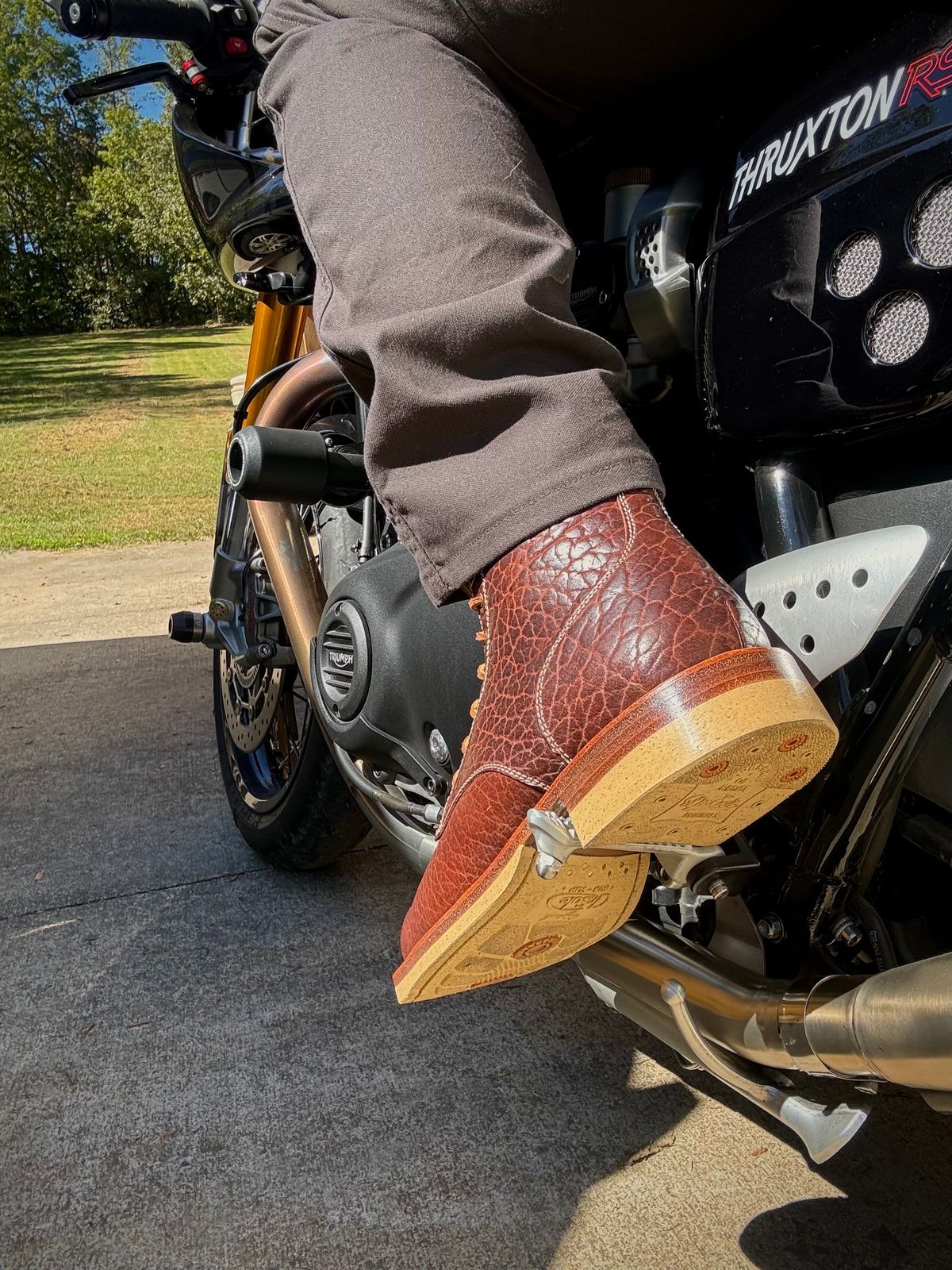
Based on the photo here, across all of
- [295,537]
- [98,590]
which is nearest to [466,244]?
[295,537]

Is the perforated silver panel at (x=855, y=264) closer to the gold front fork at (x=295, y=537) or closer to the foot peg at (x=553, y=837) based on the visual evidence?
the foot peg at (x=553, y=837)

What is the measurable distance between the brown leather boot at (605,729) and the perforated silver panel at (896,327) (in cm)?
21

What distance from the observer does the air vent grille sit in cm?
145

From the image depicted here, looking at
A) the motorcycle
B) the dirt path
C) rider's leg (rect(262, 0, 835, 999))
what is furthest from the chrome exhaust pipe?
the dirt path

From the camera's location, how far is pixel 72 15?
1.39 meters

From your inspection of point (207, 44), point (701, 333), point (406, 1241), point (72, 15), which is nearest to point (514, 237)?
point (701, 333)

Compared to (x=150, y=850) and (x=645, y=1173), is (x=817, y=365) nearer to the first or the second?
(x=645, y=1173)

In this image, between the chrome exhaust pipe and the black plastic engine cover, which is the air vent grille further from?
the chrome exhaust pipe

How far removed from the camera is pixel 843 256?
883 mm

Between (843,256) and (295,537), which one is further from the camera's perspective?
(295,537)

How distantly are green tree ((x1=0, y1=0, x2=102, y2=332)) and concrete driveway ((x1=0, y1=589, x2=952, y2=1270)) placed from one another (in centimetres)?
3246

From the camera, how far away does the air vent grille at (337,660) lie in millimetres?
1451

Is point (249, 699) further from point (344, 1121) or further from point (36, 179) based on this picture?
point (36, 179)

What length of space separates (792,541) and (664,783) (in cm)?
32
